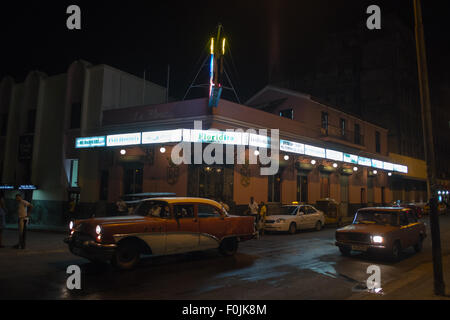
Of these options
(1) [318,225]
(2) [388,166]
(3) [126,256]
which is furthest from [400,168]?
(3) [126,256]

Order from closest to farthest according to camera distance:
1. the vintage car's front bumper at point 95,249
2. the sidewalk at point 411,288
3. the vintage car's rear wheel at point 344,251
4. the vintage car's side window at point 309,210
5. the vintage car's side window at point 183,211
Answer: the sidewalk at point 411,288
the vintage car's front bumper at point 95,249
the vintage car's side window at point 183,211
the vintage car's rear wheel at point 344,251
the vintage car's side window at point 309,210

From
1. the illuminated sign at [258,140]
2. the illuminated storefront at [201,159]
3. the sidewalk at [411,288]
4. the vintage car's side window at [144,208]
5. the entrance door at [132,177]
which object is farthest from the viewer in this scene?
the entrance door at [132,177]

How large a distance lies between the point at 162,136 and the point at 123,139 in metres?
2.80

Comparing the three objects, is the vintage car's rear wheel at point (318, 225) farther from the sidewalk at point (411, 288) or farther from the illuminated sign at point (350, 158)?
→ the sidewalk at point (411, 288)

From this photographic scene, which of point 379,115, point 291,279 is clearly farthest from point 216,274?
point 379,115

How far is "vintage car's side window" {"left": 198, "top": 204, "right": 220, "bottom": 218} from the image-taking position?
10.1m

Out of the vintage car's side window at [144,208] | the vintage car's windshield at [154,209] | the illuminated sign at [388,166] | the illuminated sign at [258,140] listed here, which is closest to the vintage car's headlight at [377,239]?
the vintage car's windshield at [154,209]

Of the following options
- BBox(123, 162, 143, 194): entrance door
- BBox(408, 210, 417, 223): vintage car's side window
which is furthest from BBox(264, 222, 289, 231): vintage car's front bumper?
BBox(123, 162, 143, 194): entrance door

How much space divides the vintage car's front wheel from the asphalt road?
0.20 m

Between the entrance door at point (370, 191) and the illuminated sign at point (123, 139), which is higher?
the illuminated sign at point (123, 139)

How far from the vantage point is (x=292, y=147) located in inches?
848

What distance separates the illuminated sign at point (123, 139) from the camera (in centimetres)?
1900

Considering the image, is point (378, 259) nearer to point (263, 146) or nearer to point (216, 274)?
point (216, 274)

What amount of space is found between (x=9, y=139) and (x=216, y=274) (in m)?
23.6
